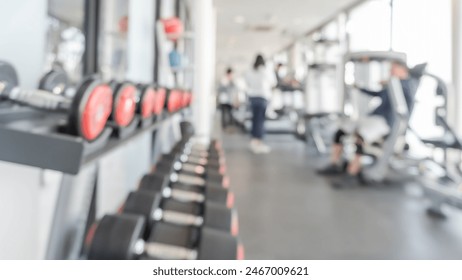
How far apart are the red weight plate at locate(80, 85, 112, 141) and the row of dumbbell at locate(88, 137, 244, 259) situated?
330 mm

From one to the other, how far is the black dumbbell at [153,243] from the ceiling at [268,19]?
3267mm

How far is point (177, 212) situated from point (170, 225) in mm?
122

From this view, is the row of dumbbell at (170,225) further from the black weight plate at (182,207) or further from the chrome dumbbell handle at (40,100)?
the chrome dumbbell handle at (40,100)

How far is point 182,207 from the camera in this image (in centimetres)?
98

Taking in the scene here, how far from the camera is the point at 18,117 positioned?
439 millimetres

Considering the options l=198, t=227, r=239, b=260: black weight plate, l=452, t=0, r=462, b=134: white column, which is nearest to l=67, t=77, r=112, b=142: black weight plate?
l=198, t=227, r=239, b=260: black weight plate

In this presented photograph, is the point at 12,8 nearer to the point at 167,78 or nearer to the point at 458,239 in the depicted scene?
the point at 458,239

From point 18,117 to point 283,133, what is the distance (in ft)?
14.7

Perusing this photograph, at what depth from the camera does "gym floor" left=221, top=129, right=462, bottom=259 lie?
3.62 feet

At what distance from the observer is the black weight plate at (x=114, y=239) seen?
619 millimetres

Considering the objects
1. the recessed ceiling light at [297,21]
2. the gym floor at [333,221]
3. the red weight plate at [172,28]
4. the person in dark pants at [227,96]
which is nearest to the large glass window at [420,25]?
the gym floor at [333,221]

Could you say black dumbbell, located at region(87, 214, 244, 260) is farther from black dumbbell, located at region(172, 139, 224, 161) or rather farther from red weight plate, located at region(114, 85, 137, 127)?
black dumbbell, located at region(172, 139, 224, 161)

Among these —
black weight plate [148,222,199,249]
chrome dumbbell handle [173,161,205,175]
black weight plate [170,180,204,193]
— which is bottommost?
black weight plate [148,222,199,249]
